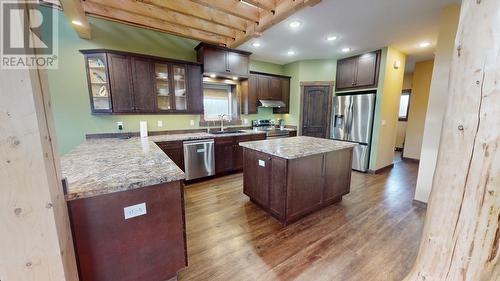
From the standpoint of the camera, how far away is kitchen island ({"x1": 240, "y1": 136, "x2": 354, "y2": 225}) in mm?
2184

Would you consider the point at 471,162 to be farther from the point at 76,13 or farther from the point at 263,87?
the point at 263,87

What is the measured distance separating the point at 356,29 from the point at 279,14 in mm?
1587

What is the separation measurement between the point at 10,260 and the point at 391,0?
3769 millimetres

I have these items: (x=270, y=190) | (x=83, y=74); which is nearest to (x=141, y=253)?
(x=270, y=190)

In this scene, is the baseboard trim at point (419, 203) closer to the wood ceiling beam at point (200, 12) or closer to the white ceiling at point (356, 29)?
the white ceiling at point (356, 29)

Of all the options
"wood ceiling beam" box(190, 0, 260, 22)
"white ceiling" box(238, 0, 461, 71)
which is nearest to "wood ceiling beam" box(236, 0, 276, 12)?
"wood ceiling beam" box(190, 0, 260, 22)

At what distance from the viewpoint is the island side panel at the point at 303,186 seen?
2.18 metres

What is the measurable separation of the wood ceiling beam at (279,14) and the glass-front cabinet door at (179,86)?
1.40m

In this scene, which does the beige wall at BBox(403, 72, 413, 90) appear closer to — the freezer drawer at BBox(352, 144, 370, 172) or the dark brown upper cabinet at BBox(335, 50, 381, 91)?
the dark brown upper cabinet at BBox(335, 50, 381, 91)

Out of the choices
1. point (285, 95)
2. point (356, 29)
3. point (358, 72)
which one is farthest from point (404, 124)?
point (356, 29)

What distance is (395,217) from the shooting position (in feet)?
8.02

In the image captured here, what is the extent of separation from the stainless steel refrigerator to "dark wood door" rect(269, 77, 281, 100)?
1444 mm

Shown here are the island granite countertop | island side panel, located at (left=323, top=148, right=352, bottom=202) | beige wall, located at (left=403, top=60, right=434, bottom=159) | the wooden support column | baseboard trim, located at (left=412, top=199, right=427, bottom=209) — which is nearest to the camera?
the wooden support column

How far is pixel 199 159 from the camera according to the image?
3598 millimetres
